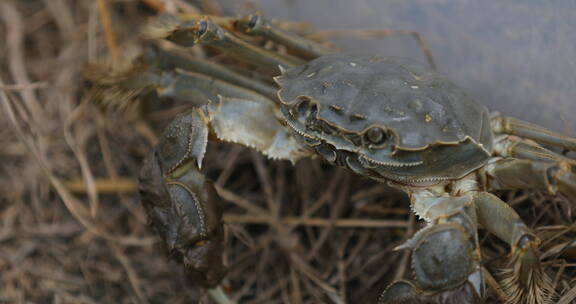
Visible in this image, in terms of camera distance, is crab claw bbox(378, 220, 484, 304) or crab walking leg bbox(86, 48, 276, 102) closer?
crab claw bbox(378, 220, 484, 304)

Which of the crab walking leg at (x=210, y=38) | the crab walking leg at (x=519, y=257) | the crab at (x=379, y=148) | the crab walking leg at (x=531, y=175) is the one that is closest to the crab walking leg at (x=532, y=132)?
the crab at (x=379, y=148)

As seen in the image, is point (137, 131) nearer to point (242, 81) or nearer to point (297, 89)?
point (242, 81)

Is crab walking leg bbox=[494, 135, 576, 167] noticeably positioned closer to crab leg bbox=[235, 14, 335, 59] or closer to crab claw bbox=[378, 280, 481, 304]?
crab claw bbox=[378, 280, 481, 304]

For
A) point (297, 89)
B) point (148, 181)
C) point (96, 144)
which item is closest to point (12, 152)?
point (96, 144)

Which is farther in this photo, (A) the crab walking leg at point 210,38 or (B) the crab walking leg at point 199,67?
(B) the crab walking leg at point 199,67

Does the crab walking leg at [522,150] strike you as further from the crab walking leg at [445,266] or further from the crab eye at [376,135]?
the crab eye at [376,135]

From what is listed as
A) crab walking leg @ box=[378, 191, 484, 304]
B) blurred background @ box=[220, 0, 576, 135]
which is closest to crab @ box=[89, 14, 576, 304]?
crab walking leg @ box=[378, 191, 484, 304]

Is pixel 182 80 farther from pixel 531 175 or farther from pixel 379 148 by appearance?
pixel 531 175

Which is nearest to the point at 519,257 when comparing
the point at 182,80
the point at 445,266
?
the point at 445,266

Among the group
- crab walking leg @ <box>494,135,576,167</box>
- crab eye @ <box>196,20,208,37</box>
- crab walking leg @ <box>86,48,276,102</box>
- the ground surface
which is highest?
crab eye @ <box>196,20,208,37</box>
